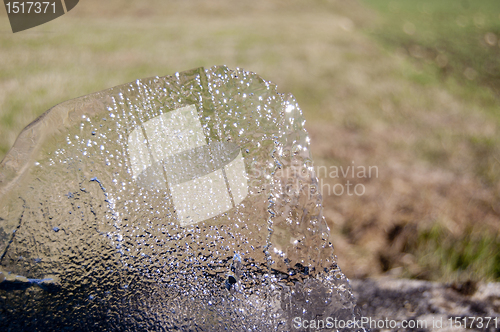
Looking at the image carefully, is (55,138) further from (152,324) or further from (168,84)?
(152,324)

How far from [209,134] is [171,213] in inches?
10.0

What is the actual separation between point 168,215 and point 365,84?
2706mm

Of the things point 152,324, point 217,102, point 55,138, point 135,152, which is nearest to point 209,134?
point 217,102

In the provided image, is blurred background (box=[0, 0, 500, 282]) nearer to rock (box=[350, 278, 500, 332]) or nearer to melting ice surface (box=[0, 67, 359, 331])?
rock (box=[350, 278, 500, 332])

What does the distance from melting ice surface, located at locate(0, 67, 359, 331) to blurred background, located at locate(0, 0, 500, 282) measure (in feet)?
1.43

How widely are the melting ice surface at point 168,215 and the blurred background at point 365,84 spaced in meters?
0.44

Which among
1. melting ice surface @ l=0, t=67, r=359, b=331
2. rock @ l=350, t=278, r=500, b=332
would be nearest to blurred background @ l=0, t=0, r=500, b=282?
rock @ l=350, t=278, r=500, b=332

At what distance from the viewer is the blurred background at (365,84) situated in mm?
1583

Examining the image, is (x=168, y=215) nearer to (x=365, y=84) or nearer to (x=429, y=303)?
(x=429, y=303)

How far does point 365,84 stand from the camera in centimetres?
335

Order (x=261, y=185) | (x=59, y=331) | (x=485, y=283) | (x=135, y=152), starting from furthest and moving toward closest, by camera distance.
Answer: (x=485, y=283)
(x=261, y=185)
(x=135, y=152)
(x=59, y=331)

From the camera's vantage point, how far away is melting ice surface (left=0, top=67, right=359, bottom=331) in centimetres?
97

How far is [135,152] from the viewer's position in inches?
42.1

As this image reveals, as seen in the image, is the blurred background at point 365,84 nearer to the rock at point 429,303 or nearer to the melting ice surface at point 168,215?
the rock at point 429,303
